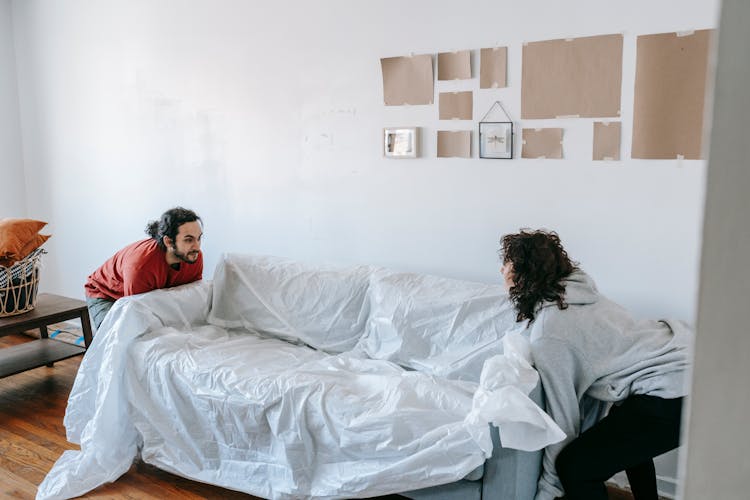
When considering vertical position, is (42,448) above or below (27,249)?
below

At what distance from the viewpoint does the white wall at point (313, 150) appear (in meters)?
2.58

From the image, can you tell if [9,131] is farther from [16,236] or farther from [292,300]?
[292,300]

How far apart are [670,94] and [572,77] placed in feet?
1.23

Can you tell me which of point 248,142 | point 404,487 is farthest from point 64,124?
point 404,487

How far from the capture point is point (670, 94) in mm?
2432

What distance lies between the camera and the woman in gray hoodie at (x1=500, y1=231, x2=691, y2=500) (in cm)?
196

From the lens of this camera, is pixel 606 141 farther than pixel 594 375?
Yes

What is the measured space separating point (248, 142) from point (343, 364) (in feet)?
4.90

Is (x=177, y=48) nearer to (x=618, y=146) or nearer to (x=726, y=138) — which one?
(x=618, y=146)

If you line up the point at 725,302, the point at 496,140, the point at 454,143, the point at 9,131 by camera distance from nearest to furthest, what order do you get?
the point at 725,302
the point at 496,140
the point at 454,143
the point at 9,131

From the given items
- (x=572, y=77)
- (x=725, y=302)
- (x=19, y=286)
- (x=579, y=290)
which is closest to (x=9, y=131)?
(x=19, y=286)

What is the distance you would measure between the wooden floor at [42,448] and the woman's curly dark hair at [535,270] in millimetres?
929

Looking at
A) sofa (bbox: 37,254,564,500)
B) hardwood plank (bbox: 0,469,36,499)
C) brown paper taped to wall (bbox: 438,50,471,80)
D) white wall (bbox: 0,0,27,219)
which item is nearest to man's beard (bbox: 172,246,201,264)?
sofa (bbox: 37,254,564,500)

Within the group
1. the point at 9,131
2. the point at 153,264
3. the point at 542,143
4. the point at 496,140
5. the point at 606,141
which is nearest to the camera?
the point at 606,141
